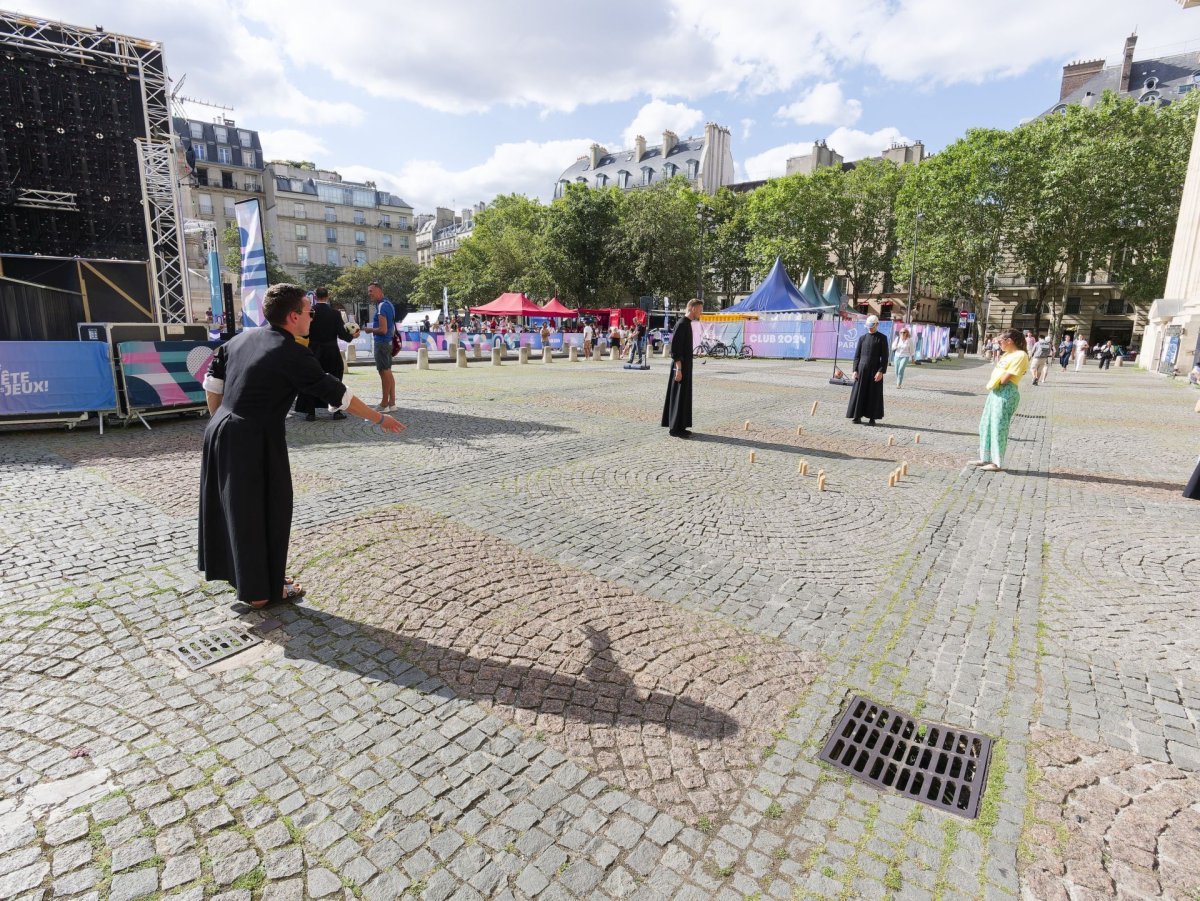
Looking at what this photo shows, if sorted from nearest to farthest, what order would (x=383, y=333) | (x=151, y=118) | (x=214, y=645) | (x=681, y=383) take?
(x=214, y=645) < (x=681, y=383) < (x=383, y=333) < (x=151, y=118)

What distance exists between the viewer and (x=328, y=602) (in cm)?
388

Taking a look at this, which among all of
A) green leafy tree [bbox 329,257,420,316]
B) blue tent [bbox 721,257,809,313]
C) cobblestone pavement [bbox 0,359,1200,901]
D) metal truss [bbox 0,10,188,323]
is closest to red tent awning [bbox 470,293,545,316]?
blue tent [bbox 721,257,809,313]

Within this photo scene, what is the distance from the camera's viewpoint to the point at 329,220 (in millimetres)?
87188

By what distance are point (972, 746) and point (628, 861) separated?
166 cm

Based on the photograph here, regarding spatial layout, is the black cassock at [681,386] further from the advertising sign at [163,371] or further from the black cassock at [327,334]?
the advertising sign at [163,371]

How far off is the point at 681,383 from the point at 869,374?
4010mm

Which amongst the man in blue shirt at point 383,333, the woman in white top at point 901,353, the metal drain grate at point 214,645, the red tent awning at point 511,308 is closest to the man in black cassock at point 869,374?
the woman in white top at point 901,353

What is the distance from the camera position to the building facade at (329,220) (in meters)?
82.6

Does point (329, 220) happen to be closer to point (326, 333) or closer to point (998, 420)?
point (326, 333)

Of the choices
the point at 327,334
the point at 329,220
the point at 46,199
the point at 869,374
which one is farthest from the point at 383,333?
the point at 329,220

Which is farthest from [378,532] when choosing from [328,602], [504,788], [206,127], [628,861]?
[206,127]

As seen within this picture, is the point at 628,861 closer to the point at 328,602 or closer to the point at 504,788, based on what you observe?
the point at 504,788

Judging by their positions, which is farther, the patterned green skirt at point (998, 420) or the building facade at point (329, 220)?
the building facade at point (329, 220)

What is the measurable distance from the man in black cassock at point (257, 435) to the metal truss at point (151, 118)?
56.2 ft
